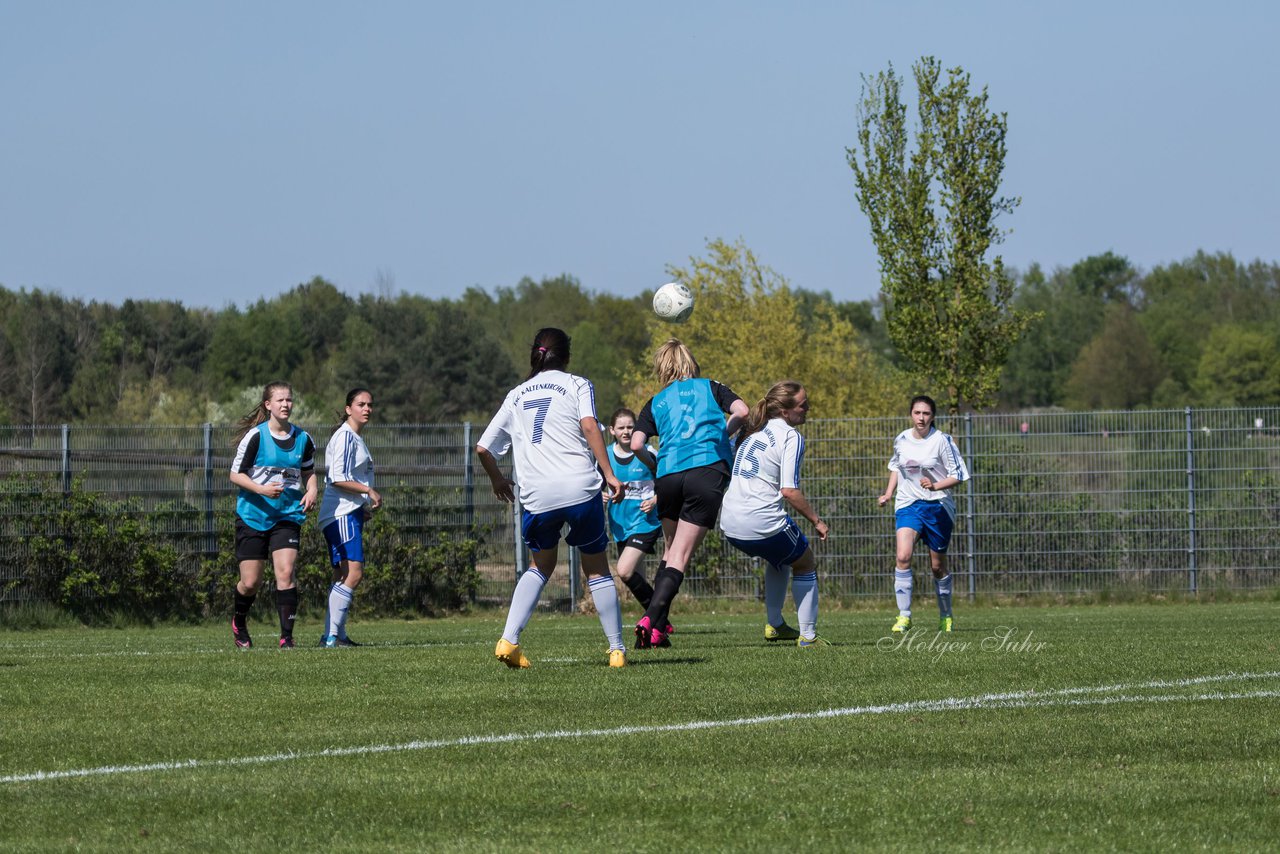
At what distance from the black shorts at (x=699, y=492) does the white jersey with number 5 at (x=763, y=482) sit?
132 mm

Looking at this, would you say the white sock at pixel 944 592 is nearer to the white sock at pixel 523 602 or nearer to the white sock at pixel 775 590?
the white sock at pixel 775 590

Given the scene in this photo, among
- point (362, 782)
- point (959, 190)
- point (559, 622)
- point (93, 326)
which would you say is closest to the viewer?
point (362, 782)

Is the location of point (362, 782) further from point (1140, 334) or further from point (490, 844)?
point (1140, 334)

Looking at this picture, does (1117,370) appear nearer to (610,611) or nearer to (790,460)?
(790,460)

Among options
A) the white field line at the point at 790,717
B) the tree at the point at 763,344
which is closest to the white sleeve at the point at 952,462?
the white field line at the point at 790,717

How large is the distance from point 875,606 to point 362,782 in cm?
1580

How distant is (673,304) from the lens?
13.3m

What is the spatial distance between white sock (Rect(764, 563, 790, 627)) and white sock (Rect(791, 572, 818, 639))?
0.20 metres

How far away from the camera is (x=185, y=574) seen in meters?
19.1

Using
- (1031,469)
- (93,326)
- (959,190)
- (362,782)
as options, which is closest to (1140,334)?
(93,326)

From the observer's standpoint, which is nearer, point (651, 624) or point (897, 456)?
point (651, 624)

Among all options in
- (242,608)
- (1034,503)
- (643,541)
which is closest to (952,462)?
(643,541)

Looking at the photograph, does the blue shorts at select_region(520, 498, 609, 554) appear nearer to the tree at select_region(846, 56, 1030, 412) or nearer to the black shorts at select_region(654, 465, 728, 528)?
the black shorts at select_region(654, 465, 728, 528)

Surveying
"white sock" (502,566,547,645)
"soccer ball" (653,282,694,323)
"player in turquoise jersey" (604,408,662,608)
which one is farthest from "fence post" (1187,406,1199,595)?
"white sock" (502,566,547,645)
